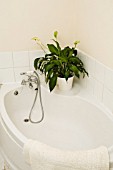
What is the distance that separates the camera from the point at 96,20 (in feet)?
4.95

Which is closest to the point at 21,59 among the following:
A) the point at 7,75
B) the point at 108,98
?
the point at 7,75

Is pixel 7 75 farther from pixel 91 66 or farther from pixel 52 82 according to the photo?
pixel 91 66

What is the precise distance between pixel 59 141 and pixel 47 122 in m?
0.30

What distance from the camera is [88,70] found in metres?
1.75

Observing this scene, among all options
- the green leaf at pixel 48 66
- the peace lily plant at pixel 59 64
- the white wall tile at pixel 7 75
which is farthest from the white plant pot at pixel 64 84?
the white wall tile at pixel 7 75

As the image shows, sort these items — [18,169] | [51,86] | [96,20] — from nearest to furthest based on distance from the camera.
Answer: [18,169] < [96,20] < [51,86]

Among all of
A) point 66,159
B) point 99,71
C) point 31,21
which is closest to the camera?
point 66,159

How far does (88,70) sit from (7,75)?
0.82 metres

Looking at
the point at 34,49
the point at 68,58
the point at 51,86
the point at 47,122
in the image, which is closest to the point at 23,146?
the point at 51,86

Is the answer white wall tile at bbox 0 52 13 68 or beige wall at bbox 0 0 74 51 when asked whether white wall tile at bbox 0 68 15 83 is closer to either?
white wall tile at bbox 0 52 13 68

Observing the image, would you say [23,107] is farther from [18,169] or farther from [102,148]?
[102,148]

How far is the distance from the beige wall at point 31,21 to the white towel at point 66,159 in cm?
107

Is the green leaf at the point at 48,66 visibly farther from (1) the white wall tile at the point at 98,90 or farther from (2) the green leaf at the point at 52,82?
(1) the white wall tile at the point at 98,90

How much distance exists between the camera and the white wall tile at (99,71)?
151 centimetres
